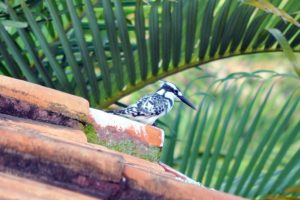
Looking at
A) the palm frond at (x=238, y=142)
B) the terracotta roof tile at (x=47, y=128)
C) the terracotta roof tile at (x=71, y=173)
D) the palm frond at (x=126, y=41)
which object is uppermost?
the terracotta roof tile at (x=71, y=173)

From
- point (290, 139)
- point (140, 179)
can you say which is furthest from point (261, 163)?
point (140, 179)

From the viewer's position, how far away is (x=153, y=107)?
3.61m

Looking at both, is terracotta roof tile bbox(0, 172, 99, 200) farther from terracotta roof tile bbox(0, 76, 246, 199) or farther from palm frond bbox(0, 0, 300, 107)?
palm frond bbox(0, 0, 300, 107)

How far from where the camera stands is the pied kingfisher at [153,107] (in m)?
3.61

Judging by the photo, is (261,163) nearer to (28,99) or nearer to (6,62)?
(6,62)

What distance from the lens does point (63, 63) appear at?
3320 millimetres

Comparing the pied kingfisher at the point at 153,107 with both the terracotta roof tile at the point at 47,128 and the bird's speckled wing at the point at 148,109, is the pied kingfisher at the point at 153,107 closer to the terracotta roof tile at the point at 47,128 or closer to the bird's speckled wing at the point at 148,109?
the bird's speckled wing at the point at 148,109

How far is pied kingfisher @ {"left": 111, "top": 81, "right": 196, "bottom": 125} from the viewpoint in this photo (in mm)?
3609

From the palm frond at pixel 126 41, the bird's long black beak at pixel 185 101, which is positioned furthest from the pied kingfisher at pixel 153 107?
the palm frond at pixel 126 41

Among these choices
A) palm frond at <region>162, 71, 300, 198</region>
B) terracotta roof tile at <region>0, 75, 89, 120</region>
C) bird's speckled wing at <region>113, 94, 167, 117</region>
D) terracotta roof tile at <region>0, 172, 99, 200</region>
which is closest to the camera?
terracotta roof tile at <region>0, 172, 99, 200</region>

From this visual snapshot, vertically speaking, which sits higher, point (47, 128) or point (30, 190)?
point (30, 190)

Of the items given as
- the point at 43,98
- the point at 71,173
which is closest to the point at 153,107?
the point at 43,98

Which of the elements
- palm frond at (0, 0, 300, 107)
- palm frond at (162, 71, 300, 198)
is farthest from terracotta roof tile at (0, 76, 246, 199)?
palm frond at (162, 71, 300, 198)

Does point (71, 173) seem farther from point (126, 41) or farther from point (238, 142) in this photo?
point (238, 142)
